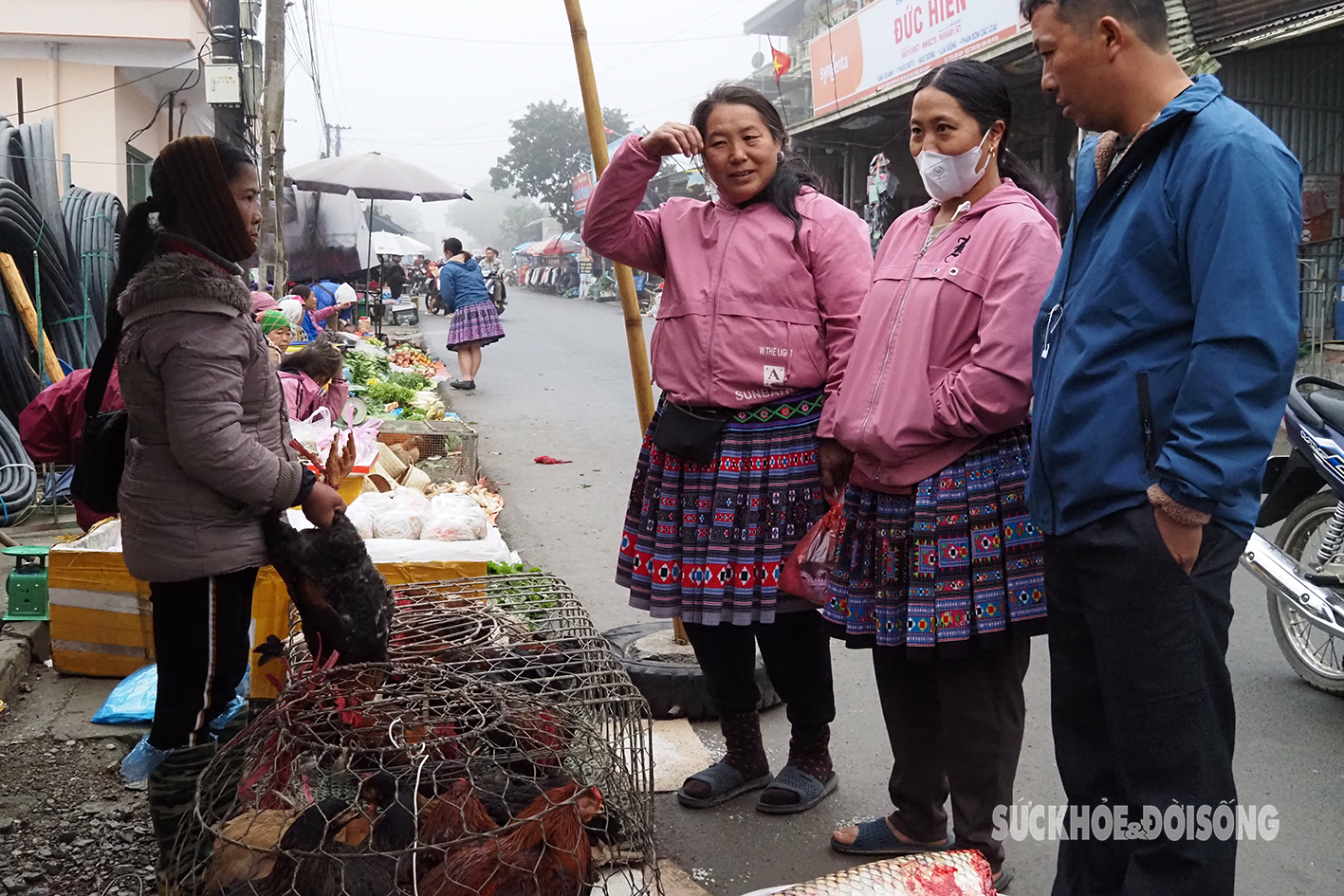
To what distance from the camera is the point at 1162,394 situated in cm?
183

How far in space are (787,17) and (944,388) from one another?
105ft

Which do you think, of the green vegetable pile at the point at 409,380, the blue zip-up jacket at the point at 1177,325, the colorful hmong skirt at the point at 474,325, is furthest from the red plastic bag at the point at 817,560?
the colorful hmong skirt at the point at 474,325

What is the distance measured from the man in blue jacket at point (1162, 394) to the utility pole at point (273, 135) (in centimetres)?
1102

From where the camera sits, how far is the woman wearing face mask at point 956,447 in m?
2.42

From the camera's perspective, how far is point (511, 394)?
1232 centimetres

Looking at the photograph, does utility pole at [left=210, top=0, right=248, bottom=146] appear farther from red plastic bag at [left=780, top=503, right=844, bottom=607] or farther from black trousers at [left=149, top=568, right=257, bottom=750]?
red plastic bag at [left=780, top=503, right=844, bottom=607]

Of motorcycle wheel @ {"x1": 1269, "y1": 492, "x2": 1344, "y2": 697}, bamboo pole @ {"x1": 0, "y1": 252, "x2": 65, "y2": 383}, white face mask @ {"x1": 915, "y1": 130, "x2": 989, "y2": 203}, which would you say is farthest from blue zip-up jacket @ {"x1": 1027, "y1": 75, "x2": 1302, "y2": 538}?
bamboo pole @ {"x1": 0, "y1": 252, "x2": 65, "y2": 383}

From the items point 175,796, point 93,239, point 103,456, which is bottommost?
point 175,796

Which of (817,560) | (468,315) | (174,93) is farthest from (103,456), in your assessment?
(174,93)

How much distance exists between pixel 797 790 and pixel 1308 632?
7.21ft

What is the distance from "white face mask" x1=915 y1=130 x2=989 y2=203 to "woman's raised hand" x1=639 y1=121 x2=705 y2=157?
0.61 m

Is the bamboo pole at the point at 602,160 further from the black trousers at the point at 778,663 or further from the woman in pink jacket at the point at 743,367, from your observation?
the black trousers at the point at 778,663

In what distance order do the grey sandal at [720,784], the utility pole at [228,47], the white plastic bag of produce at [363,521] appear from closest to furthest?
the grey sandal at [720,784], the white plastic bag of produce at [363,521], the utility pole at [228,47]

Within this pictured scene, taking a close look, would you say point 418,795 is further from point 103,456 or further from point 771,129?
point 771,129
